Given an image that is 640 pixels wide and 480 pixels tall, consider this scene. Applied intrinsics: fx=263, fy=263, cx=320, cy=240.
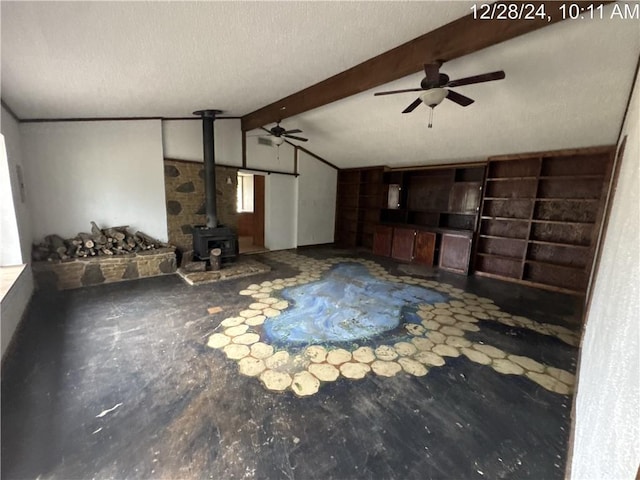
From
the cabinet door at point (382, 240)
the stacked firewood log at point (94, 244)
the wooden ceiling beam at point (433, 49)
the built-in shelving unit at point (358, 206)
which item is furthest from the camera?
the built-in shelving unit at point (358, 206)

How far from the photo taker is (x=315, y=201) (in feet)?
23.6

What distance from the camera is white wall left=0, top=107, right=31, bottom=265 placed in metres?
2.80

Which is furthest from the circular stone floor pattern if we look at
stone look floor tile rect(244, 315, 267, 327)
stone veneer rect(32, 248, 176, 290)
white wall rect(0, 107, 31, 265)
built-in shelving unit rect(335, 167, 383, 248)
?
built-in shelving unit rect(335, 167, 383, 248)

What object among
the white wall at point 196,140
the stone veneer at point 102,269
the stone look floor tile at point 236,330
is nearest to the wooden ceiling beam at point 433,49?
the white wall at point 196,140

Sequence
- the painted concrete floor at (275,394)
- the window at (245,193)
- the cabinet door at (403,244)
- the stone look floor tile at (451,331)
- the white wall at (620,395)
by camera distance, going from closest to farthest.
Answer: the white wall at (620,395) → the painted concrete floor at (275,394) → the stone look floor tile at (451,331) → the cabinet door at (403,244) → the window at (245,193)

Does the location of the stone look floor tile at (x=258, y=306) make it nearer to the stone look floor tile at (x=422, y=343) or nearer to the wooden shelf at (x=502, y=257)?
the stone look floor tile at (x=422, y=343)

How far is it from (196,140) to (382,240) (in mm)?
4546

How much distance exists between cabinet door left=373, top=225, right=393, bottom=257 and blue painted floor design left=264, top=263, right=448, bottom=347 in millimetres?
1953

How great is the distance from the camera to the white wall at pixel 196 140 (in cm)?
477

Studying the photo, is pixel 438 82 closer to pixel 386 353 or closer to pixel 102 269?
pixel 386 353

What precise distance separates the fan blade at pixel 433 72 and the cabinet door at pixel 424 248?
12.0 ft

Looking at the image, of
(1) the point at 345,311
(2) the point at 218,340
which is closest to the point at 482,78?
(1) the point at 345,311

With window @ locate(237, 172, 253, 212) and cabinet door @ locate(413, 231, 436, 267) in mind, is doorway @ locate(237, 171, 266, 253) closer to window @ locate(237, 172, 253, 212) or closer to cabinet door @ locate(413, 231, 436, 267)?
window @ locate(237, 172, 253, 212)

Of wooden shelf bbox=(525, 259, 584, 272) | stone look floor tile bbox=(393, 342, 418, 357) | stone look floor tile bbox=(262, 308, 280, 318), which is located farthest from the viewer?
wooden shelf bbox=(525, 259, 584, 272)
